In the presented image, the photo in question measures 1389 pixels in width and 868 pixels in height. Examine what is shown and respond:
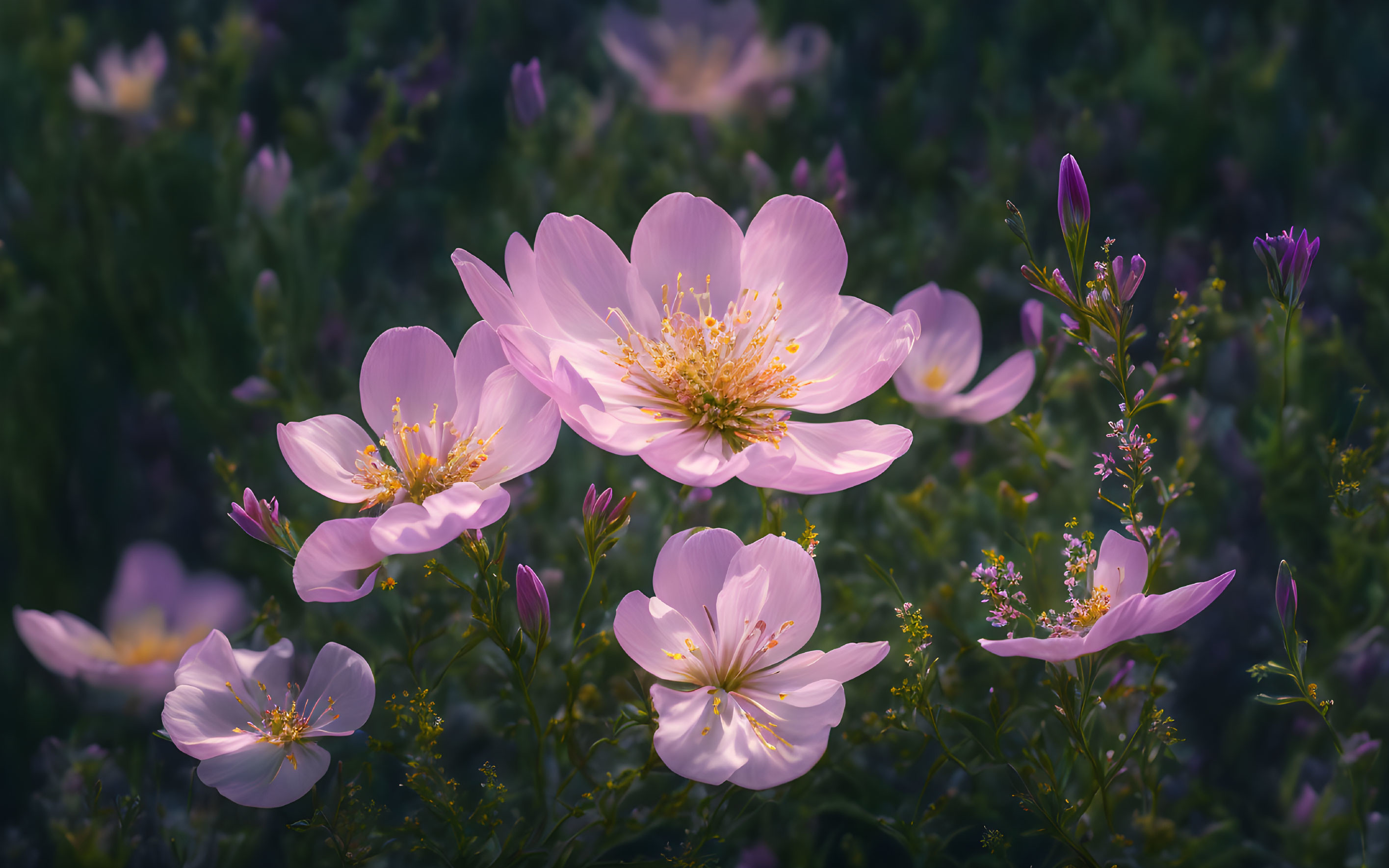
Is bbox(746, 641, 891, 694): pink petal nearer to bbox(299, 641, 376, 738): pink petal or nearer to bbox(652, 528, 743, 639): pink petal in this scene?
bbox(652, 528, 743, 639): pink petal

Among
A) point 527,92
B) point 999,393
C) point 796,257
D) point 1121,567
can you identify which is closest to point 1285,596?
point 1121,567

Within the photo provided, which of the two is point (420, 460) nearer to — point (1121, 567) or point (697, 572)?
point (697, 572)

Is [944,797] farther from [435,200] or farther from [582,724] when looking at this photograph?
[435,200]

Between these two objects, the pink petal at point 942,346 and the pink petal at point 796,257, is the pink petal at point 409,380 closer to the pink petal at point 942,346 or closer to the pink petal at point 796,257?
the pink petal at point 796,257

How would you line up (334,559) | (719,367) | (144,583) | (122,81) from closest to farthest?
(334,559)
(719,367)
(144,583)
(122,81)

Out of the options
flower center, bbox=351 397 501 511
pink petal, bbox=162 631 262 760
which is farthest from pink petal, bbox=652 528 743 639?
pink petal, bbox=162 631 262 760

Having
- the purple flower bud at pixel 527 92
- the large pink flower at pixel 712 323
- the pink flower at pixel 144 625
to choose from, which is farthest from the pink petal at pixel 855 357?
the pink flower at pixel 144 625
